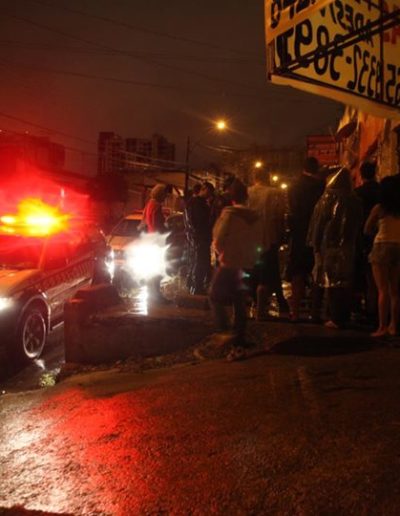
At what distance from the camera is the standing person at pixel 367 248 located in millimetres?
6375

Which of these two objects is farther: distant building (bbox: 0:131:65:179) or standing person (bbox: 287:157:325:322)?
distant building (bbox: 0:131:65:179)

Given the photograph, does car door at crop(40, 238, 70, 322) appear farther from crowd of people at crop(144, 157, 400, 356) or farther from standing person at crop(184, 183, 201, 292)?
crowd of people at crop(144, 157, 400, 356)

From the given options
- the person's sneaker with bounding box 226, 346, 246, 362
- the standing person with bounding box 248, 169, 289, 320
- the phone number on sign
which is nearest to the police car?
the person's sneaker with bounding box 226, 346, 246, 362

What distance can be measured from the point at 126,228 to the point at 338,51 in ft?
39.6

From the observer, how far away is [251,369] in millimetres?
5113

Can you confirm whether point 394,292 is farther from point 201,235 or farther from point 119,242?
point 119,242

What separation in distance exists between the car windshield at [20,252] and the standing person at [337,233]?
4.27m

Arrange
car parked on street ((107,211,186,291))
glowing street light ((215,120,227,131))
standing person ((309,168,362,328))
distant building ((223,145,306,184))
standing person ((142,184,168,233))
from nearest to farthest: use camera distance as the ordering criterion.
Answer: standing person ((309,168,362,328)) < standing person ((142,184,168,233)) < car parked on street ((107,211,186,291)) < glowing street light ((215,120,227,131)) < distant building ((223,145,306,184))

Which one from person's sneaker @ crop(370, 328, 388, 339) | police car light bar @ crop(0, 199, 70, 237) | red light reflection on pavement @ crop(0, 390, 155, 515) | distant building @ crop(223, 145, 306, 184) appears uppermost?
distant building @ crop(223, 145, 306, 184)

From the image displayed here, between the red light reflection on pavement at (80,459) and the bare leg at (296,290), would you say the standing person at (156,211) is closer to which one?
the bare leg at (296,290)

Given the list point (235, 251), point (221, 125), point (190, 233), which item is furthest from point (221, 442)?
point (221, 125)

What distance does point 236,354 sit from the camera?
5.55 metres

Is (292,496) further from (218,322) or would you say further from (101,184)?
(101,184)

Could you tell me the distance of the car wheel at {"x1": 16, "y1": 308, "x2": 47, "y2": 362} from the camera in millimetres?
7070
